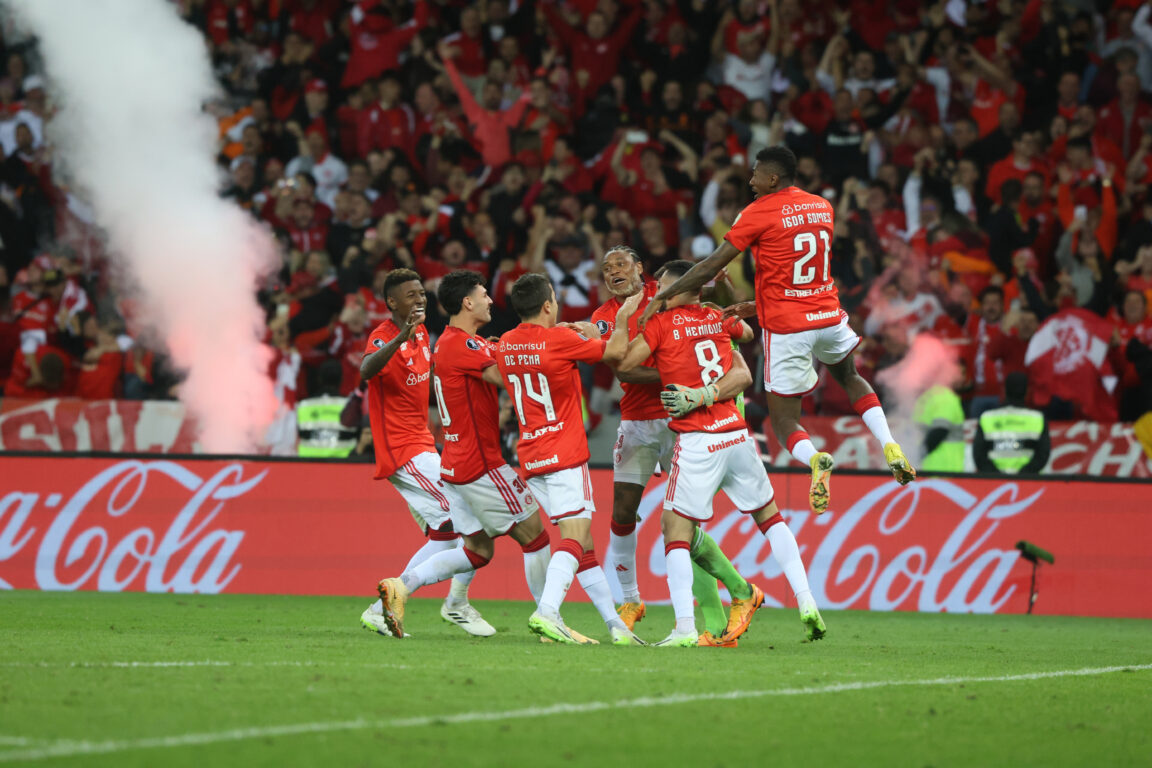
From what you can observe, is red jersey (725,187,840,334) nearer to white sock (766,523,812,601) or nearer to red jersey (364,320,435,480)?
white sock (766,523,812,601)

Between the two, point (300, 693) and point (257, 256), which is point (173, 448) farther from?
point (300, 693)

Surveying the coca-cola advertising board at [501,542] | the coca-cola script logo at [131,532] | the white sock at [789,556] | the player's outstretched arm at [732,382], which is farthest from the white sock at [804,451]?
the coca-cola script logo at [131,532]

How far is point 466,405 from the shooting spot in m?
9.17

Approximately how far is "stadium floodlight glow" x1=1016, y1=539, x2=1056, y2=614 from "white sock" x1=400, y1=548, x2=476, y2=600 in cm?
590

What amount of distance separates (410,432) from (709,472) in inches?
90.2

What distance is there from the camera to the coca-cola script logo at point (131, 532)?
13562 millimetres

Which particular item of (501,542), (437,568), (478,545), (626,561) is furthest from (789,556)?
(501,542)

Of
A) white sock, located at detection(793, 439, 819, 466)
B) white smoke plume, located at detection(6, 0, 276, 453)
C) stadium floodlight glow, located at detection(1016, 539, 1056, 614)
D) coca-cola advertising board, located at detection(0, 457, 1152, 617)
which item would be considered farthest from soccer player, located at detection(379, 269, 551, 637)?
white smoke plume, located at detection(6, 0, 276, 453)

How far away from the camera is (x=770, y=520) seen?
29.8ft

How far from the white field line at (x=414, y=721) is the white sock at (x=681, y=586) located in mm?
1842

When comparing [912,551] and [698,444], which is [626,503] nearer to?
[698,444]

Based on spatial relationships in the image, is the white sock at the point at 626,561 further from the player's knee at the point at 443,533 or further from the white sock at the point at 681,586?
the player's knee at the point at 443,533

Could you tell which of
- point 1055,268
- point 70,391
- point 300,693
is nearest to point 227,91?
point 70,391

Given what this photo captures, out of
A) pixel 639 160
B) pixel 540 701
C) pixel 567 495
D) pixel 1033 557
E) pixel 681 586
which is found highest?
pixel 639 160
